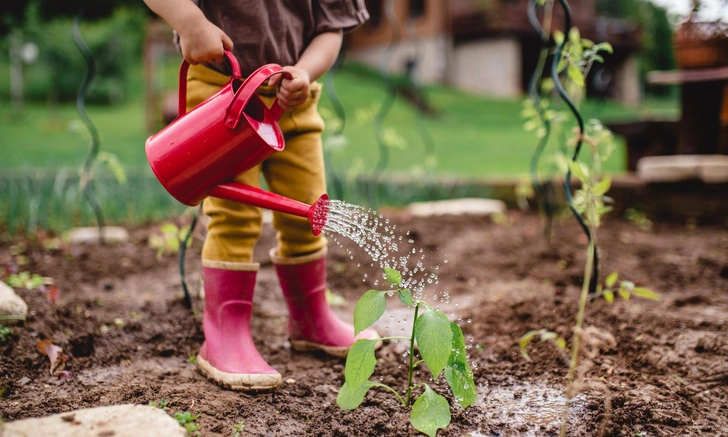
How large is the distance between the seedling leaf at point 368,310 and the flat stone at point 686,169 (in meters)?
2.46

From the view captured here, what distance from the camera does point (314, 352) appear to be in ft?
4.95

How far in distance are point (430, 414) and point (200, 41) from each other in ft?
2.80

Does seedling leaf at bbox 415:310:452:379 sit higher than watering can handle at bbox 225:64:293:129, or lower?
lower

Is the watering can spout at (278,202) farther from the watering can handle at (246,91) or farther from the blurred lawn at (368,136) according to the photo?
the blurred lawn at (368,136)

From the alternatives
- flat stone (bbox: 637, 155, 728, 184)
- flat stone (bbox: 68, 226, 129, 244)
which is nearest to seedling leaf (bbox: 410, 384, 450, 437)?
flat stone (bbox: 68, 226, 129, 244)

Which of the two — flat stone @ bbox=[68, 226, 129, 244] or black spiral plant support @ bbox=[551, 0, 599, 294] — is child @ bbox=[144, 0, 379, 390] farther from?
flat stone @ bbox=[68, 226, 129, 244]

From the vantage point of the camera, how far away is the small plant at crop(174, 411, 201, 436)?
3.09ft

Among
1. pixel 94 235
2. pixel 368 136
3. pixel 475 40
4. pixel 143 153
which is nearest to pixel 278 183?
pixel 94 235

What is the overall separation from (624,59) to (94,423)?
67.0 ft

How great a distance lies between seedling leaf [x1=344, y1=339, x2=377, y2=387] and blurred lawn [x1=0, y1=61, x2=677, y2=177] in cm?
174

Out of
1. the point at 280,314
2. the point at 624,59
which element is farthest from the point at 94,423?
the point at 624,59

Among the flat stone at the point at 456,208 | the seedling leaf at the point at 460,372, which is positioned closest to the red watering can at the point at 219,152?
the seedling leaf at the point at 460,372

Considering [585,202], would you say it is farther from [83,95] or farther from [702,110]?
[702,110]

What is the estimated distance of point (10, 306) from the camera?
1.39 metres
